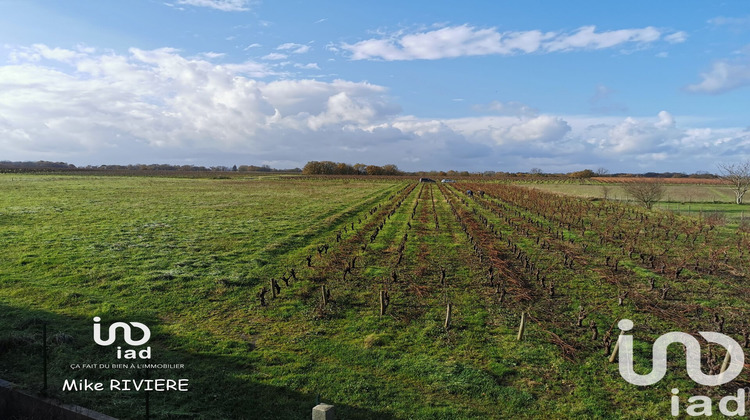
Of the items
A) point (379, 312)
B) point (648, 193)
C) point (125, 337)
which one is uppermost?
point (648, 193)

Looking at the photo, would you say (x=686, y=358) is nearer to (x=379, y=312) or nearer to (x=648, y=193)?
(x=379, y=312)

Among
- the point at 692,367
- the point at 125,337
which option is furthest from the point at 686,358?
the point at 125,337

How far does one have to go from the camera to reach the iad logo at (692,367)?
20.9ft

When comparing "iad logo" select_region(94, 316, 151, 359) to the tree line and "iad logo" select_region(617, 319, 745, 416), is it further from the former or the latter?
the tree line

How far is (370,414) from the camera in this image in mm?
5969

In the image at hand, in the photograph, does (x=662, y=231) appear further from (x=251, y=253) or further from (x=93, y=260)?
(x=93, y=260)

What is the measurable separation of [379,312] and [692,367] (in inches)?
254

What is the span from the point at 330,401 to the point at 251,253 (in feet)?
35.5

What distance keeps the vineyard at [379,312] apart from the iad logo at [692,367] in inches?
7.2

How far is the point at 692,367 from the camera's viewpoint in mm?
7469

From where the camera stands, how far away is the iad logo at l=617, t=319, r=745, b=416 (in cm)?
636

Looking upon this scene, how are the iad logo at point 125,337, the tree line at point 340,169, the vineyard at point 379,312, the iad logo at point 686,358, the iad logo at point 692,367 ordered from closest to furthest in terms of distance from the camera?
the iad logo at point 692,367, the vineyard at point 379,312, the iad logo at point 686,358, the iad logo at point 125,337, the tree line at point 340,169

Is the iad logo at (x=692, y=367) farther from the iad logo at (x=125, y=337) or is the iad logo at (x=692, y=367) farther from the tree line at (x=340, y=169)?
the tree line at (x=340, y=169)

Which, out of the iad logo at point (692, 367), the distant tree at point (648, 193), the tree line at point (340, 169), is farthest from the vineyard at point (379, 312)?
the tree line at point (340, 169)
